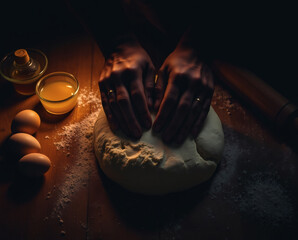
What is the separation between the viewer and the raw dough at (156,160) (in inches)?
44.1

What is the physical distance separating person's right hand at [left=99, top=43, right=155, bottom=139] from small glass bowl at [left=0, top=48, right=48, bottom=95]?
45 centimetres

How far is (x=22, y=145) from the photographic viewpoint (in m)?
1.24

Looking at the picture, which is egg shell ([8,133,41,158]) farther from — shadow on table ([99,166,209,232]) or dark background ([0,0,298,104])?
dark background ([0,0,298,104])

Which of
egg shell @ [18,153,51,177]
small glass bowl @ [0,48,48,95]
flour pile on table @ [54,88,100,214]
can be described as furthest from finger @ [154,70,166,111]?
small glass bowl @ [0,48,48,95]

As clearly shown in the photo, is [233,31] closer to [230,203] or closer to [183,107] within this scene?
[183,107]

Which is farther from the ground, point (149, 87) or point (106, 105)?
point (149, 87)

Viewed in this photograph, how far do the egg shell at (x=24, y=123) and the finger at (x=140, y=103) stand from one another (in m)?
0.52

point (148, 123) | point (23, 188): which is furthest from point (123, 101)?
point (23, 188)

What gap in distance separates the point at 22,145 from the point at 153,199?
2.06ft

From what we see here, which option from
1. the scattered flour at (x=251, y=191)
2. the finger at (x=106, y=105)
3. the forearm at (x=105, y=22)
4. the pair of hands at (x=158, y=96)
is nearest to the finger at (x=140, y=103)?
the pair of hands at (x=158, y=96)

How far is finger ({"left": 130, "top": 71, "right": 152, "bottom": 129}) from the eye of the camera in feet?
3.72

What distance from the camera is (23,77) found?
1.47 m

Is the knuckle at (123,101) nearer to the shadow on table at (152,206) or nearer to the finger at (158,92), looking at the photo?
the finger at (158,92)

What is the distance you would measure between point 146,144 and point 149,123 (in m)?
0.09
